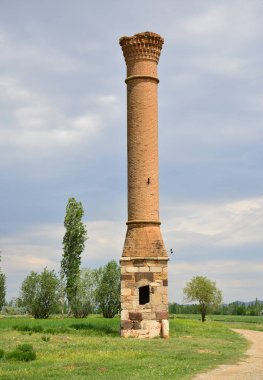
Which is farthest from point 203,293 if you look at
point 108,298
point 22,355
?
point 22,355

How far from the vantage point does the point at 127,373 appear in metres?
15.1

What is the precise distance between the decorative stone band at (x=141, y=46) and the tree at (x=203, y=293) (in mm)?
32051

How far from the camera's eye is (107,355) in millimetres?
18672

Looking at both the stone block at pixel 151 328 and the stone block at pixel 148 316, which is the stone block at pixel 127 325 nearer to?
the stone block at pixel 151 328

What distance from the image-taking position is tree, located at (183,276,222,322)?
55.8 m

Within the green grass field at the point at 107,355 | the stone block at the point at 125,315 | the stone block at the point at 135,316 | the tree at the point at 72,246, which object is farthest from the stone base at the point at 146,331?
the tree at the point at 72,246

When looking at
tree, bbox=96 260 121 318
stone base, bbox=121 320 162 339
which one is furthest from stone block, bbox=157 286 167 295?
tree, bbox=96 260 121 318

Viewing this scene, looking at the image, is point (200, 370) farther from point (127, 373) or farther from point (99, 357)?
point (99, 357)

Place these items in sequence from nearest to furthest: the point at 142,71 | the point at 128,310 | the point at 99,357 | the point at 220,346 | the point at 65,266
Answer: the point at 99,357
the point at 220,346
the point at 128,310
the point at 142,71
the point at 65,266

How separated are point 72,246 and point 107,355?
31652mm

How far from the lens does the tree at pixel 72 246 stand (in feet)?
159

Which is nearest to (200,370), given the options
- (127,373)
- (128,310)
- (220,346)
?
(127,373)

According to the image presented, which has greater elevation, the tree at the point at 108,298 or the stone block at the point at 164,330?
the tree at the point at 108,298

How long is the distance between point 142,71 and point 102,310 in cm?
3163
